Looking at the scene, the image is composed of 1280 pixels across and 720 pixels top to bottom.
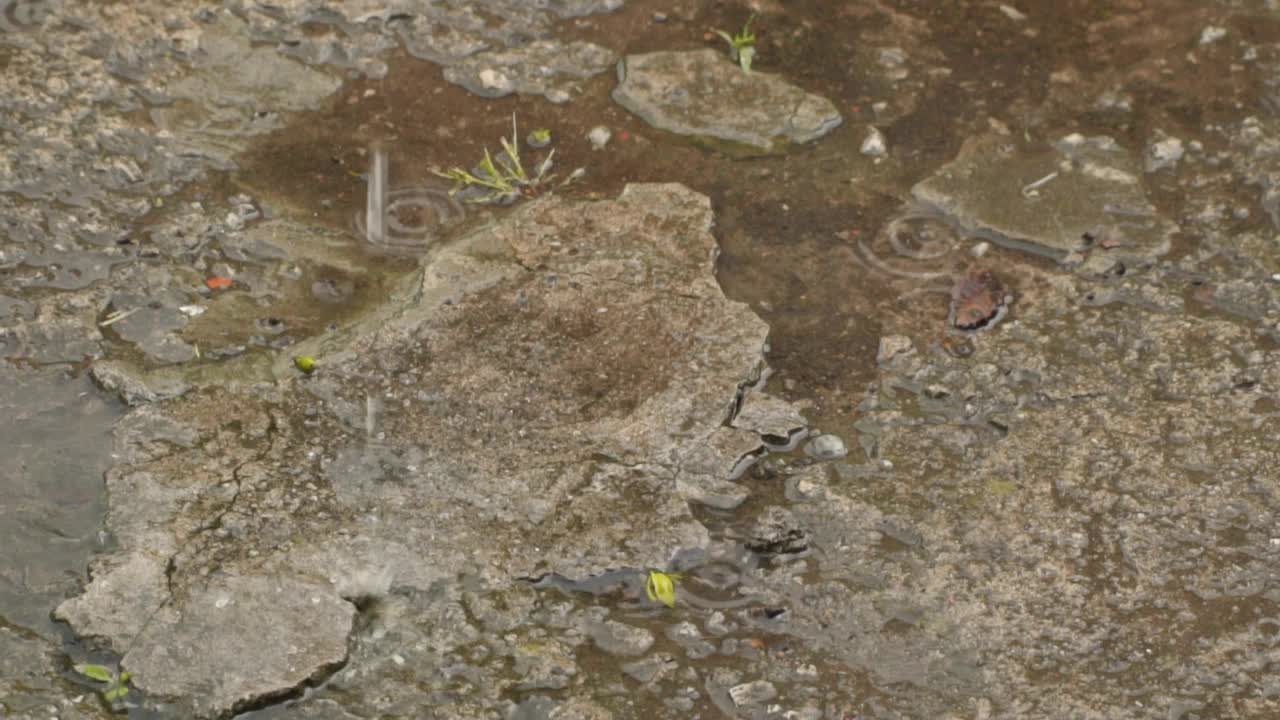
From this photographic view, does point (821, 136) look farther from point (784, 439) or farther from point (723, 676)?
point (723, 676)

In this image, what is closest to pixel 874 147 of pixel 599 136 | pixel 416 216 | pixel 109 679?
pixel 599 136

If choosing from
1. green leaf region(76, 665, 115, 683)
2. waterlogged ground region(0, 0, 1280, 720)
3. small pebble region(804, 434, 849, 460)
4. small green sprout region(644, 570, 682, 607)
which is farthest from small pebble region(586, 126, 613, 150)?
green leaf region(76, 665, 115, 683)

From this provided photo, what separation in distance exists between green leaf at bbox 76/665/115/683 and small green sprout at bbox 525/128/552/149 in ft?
5.55

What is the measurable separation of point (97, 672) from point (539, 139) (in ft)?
5.66

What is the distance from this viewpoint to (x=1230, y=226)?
11.2 feet

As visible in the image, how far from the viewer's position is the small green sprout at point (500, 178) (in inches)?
136

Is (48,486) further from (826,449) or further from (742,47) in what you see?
(742,47)

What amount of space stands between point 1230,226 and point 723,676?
5.75 ft

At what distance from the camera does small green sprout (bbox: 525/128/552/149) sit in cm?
361

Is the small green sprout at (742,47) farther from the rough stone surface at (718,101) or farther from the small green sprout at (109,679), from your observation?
the small green sprout at (109,679)

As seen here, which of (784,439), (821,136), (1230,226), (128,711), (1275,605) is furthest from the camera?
(821,136)

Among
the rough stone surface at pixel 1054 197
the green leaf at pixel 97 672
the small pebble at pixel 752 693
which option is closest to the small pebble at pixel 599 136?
the rough stone surface at pixel 1054 197

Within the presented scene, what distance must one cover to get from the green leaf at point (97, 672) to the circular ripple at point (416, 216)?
1.21 meters

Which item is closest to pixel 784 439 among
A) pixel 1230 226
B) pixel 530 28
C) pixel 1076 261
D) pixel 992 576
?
pixel 992 576
